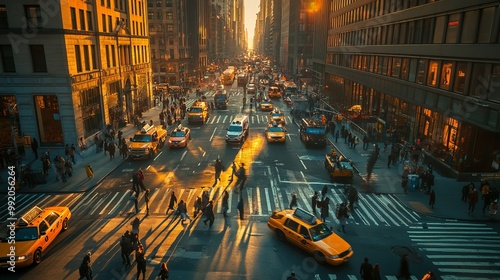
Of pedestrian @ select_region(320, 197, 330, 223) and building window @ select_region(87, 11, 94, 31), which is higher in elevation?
building window @ select_region(87, 11, 94, 31)

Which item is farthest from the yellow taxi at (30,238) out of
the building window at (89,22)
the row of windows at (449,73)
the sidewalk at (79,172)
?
the row of windows at (449,73)

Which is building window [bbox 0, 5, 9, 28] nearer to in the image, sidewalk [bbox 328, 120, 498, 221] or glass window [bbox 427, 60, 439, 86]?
sidewalk [bbox 328, 120, 498, 221]

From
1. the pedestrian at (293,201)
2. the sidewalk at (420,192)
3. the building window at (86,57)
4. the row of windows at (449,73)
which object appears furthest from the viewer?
the building window at (86,57)

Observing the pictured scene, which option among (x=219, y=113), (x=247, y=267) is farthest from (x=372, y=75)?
(x=247, y=267)

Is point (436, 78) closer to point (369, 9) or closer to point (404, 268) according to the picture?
point (404, 268)

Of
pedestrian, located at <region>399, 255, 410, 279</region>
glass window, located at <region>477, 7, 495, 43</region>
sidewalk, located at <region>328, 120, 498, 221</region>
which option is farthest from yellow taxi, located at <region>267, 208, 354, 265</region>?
glass window, located at <region>477, 7, 495, 43</region>

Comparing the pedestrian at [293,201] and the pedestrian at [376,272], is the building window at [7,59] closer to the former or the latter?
the pedestrian at [293,201]

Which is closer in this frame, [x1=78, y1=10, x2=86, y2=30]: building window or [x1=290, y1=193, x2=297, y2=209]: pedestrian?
[x1=290, y1=193, x2=297, y2=209]: pedestrian

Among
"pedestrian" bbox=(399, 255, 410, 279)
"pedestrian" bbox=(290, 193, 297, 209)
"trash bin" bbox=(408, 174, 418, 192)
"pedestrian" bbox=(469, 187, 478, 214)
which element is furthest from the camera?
"trash bin" bbox=(408, 174, 418, 192)
